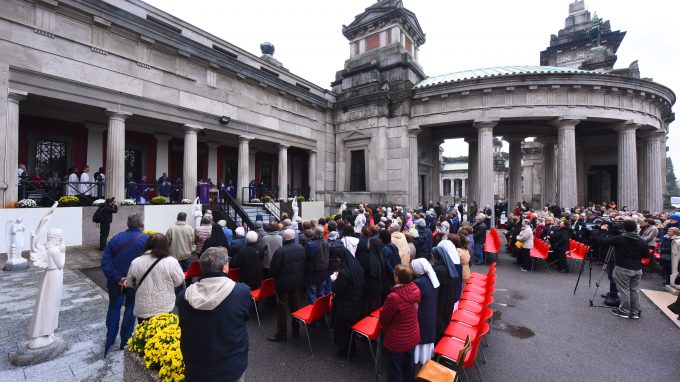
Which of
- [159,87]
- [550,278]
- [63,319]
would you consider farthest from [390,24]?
[63,319]

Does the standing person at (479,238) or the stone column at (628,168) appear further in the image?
the stone column at (628,168)

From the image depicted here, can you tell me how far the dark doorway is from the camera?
2111 cm

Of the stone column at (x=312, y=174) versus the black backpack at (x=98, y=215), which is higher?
the stone column at (x=312, y=174)

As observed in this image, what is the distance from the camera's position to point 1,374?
3623 millimetres

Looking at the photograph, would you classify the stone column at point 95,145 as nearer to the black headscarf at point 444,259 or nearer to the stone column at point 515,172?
the black headscarf at point 444,259

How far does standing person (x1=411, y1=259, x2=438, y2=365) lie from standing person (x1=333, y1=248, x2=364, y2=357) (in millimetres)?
1050

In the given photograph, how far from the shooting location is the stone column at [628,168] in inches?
678

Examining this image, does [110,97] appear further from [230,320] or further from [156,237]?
[230,320]

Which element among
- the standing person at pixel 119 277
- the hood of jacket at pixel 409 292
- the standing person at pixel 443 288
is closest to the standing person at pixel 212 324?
the hood of jacket at pixel 409 292

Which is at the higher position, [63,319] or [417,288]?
[417,288]

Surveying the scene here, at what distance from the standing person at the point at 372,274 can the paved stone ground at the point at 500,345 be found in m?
0.75

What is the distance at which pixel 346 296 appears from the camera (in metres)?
4.38

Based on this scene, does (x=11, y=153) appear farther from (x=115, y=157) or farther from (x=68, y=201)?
(x=115, y=157)

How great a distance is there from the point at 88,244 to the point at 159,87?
7048 millimetres
